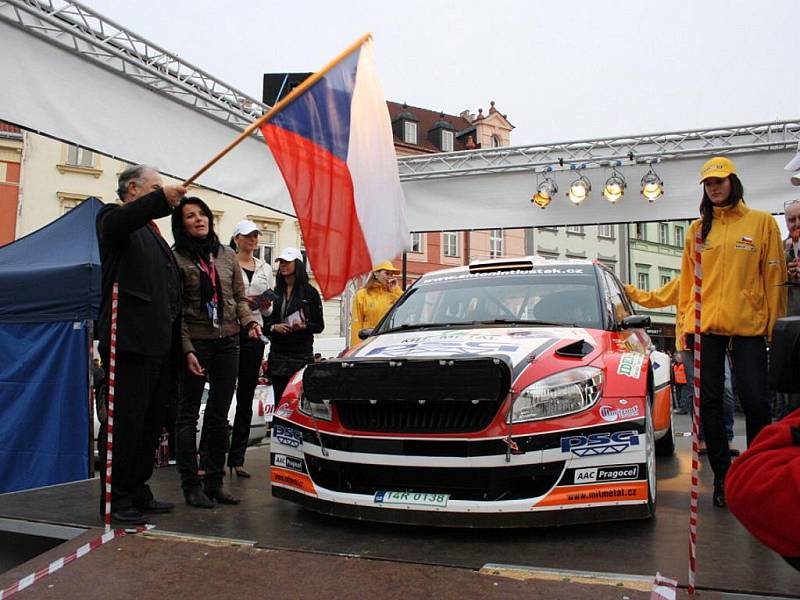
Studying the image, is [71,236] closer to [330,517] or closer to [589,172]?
[330,517]

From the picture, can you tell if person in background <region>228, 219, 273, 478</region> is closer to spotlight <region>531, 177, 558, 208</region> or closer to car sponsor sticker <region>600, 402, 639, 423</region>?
car sponsor sticker <region>600, 402, 639, 423</region>

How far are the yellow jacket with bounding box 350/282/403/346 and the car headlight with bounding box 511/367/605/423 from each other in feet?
12.7

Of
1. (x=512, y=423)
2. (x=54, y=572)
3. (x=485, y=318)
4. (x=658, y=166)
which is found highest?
(x=658, y=166)

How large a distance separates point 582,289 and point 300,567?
107 inches

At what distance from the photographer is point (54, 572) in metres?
3.04

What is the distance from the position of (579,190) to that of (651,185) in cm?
97

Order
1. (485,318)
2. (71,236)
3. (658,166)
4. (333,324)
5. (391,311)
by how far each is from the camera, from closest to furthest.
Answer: (485,318) → (391,311) → (71,236) → (658,166) → (333,324)

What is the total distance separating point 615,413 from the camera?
11.2 ft

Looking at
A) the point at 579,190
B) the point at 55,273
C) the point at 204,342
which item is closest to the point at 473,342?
the point at 204,342

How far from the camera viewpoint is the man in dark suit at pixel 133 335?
3.89 m

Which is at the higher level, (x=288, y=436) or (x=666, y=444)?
(x=288, y=436)

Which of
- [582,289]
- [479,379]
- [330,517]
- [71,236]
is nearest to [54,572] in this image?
[330,517]

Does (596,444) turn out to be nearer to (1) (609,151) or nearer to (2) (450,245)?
(1) (609,151)

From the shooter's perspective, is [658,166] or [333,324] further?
[333,324]
